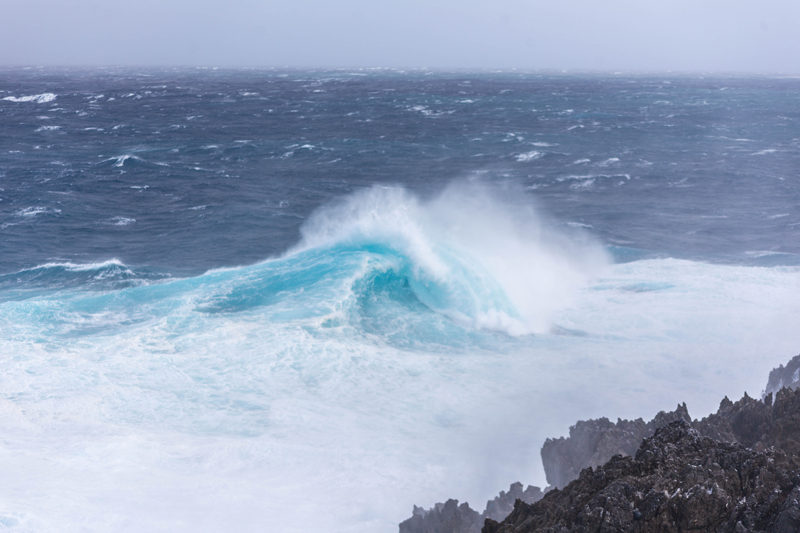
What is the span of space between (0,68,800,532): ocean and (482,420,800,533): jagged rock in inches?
217

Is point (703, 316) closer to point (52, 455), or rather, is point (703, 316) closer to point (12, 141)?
point (52, 455)

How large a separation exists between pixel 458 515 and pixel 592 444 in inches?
121

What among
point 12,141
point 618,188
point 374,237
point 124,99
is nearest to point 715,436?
point 374,237

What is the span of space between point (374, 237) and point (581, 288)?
8189 mm

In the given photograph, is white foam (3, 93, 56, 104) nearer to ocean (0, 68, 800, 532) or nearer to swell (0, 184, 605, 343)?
ocean (0, 68, 800, 532)

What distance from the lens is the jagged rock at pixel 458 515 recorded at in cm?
1148

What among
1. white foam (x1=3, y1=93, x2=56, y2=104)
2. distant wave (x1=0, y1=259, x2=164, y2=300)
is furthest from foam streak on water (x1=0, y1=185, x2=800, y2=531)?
white foam (x1=3, y1=93, x2=56, y2=104)

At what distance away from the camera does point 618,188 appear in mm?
41969

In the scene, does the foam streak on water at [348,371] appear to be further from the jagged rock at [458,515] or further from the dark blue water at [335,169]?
the dark blue water at [335,169]

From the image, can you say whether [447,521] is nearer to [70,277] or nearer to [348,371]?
[348,371]

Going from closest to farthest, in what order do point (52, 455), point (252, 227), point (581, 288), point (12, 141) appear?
point (52, 455) → point (581, 288) → point (252, 227) → point (12, 141)

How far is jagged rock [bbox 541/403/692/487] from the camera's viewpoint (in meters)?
12.6

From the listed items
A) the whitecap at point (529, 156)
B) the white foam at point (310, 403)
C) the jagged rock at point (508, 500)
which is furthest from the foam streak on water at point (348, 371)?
the whitecap at point (529, 156)

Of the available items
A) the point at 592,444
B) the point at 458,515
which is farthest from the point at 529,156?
the point at 458,515
